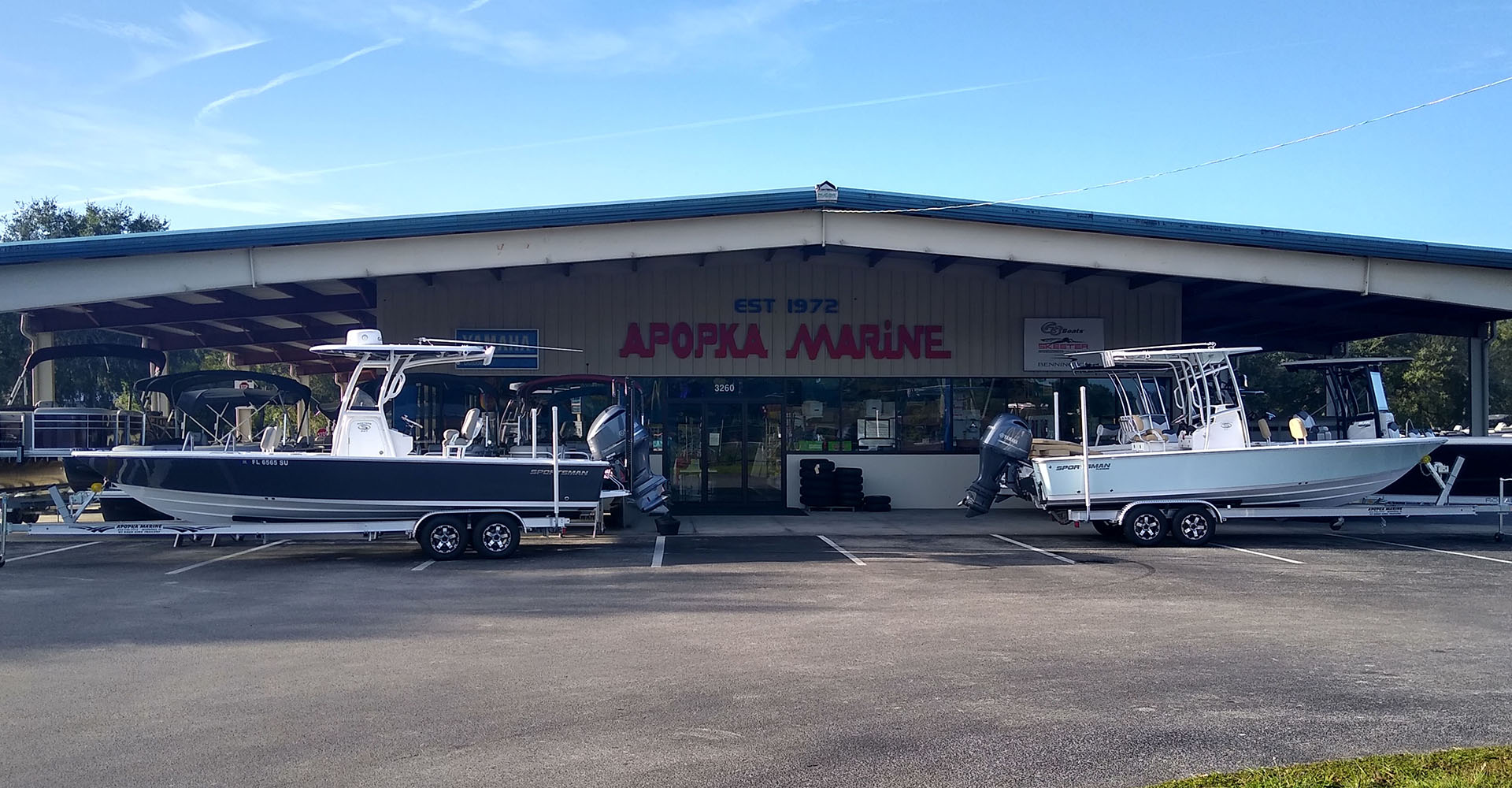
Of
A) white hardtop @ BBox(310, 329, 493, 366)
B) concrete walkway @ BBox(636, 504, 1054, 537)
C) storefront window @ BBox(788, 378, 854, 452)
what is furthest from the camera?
storefront window @ BBox(788, 378, 854, 452)

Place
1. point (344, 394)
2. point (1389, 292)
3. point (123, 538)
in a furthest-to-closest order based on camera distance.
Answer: point (1389, 292) < point (123, 538) < point (344, 394)

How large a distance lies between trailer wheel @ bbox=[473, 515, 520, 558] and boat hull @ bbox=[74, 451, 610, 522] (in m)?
0.20

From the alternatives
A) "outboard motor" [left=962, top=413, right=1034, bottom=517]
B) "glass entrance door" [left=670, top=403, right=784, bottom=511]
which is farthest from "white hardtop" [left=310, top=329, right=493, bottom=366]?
"outboard motor" [left=962, top=413, right=1034, bottom=517]

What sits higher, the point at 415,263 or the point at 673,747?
the point at 415,263

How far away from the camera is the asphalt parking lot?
216 inches

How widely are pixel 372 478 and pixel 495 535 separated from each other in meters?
1.61

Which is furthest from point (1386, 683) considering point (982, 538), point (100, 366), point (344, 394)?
point (100, 366)

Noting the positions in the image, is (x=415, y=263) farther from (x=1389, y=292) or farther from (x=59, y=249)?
(x=1389, y=292)

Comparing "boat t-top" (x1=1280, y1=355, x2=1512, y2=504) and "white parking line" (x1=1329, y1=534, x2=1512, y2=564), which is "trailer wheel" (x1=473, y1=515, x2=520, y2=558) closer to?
"boat t-top" (x1=1280, y1=355, x2=1512, y2=504)

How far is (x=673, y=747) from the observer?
18.6ft

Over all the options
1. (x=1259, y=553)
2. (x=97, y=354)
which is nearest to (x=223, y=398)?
(x=97, y=354)

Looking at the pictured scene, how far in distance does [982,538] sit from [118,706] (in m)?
11.8

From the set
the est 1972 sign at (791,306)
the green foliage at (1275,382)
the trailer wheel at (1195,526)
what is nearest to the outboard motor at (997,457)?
the trailer wheel at (1195,526)

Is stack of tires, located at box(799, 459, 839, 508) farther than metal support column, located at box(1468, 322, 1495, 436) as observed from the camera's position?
No
